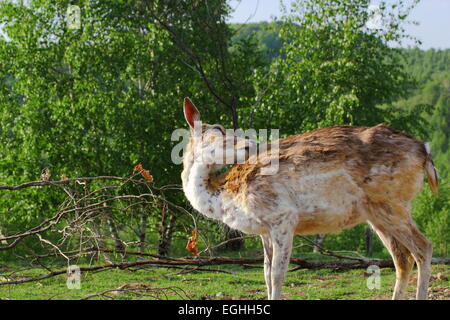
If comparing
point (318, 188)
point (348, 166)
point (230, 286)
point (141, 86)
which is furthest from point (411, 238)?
point (141, 86)

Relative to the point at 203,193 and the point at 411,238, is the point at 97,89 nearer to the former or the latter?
the point at 203,193

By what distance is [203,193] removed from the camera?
239 inches

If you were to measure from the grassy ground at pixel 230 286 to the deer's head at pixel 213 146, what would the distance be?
171cm

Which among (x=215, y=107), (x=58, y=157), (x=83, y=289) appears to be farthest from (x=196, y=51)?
(x=83, y=289)

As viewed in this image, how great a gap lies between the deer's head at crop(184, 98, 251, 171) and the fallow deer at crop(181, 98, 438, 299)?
13 mm

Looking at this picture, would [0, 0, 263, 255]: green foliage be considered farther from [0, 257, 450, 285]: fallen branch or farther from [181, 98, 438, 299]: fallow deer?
[181, 98, 438, 299]: fallow deer

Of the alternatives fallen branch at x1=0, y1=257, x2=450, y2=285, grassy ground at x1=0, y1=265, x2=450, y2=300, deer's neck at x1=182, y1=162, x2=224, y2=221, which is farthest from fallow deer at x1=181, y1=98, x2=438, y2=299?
grassy ground at x1=0, y1=265, x2=450, y2=300

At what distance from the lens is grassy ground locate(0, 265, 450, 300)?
8.02 metres

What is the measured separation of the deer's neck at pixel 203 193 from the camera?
6.00m

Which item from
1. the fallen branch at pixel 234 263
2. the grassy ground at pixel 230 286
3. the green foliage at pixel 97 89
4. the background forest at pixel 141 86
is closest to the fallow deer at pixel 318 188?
the fallen branch at pixel 234 263

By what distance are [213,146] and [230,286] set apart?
3528 mm
